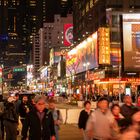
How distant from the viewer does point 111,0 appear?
8212 cm

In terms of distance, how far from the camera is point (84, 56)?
3147 inches

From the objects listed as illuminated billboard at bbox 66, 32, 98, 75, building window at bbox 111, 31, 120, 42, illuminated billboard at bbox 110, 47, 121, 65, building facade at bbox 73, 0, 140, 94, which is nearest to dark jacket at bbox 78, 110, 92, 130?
building facade at bbox 73, 0, 140, 94

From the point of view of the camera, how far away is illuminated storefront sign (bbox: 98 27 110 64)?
215 ft

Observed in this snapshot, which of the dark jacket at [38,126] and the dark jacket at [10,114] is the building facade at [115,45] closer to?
the dark jacket at [10,114]

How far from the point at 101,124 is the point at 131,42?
50.4 metres

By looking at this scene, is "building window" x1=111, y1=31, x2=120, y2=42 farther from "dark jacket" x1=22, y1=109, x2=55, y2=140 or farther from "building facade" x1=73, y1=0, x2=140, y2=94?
"dark jacket" x1=22, y1=109, x2=55, y2=140

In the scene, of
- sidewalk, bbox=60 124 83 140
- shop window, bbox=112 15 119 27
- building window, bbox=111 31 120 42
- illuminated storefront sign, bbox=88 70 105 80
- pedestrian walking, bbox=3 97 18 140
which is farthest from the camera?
shop window, bbox=112 15 119 27

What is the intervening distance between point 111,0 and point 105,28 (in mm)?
17366

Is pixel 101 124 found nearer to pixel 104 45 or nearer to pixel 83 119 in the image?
pixel 83 119

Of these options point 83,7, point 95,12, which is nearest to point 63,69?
point 83,7

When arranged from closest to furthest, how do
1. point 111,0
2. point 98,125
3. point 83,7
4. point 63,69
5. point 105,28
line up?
point 98,125 → point 105,28 → point 111,0 → point 83,7 → point 63,69

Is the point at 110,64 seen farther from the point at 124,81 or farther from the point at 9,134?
the point at 9,134

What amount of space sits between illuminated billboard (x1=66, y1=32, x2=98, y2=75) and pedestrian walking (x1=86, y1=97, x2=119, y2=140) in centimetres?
5826

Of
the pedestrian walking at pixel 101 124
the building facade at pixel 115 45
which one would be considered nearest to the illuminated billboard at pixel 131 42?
the building facade at pixel 115 45
